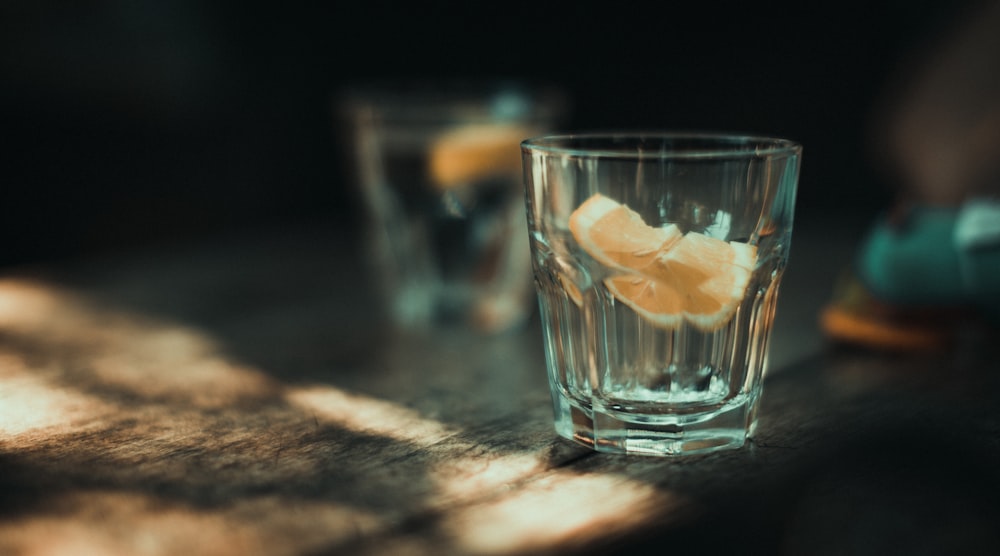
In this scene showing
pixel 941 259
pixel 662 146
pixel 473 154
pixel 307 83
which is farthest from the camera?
pixel 307 83

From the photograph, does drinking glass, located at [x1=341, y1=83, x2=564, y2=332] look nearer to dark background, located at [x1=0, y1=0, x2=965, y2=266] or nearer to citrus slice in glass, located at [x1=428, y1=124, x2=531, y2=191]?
citrus slice in glass, located at [x1=428, y1=124, x2=531, y2=191]

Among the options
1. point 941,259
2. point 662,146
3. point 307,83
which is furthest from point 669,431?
point 307,83

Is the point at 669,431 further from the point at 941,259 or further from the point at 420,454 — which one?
the point at 941,259

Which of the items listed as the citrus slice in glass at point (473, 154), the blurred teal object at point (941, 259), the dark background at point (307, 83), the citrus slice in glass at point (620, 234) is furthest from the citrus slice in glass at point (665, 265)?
the dark background at point (307, 83)

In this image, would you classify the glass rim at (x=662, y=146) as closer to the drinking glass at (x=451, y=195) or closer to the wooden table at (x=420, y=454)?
the wooden table at (x=420, y=454)

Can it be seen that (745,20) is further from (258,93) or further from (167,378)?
(167,378)


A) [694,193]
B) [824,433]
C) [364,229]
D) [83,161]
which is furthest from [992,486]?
[83,161]

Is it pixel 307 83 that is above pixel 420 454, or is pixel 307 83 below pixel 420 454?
above
